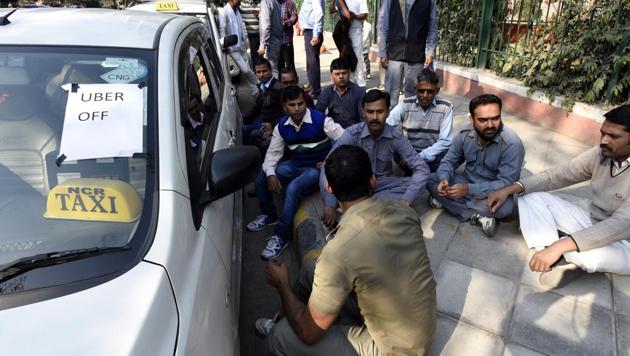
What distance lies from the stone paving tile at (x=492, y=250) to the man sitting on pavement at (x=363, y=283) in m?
1.27

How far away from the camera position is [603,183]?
A: 2691 millimetres

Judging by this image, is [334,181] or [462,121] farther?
[462,121]

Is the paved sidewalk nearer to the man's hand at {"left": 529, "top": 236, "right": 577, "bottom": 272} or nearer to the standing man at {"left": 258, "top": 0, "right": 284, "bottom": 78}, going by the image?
the man's hand at {"left": 529, "top": 236, "right": 577, "bottom": 272}

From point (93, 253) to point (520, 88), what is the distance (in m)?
5.26

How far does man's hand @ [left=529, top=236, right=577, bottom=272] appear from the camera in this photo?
247 centimetres

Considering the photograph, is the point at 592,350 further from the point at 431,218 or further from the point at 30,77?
the point at 30,77

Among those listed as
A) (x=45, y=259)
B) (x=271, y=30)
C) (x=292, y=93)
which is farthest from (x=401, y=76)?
(x=45, y=259)

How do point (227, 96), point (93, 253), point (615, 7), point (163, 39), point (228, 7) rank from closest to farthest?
1. point (93, 253)
2. point (163, 39)
3. point (227, 96)
4. point (615, 7)
5. point (228, 7)

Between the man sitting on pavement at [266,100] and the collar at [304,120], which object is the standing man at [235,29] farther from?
the collar at [304,120]

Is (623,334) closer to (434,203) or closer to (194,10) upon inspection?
(434,203)

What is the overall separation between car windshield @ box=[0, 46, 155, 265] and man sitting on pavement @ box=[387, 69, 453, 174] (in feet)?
8.17

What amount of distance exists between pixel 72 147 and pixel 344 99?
2.90m

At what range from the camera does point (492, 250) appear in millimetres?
3111

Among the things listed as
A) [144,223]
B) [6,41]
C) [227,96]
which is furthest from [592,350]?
[6,41]
